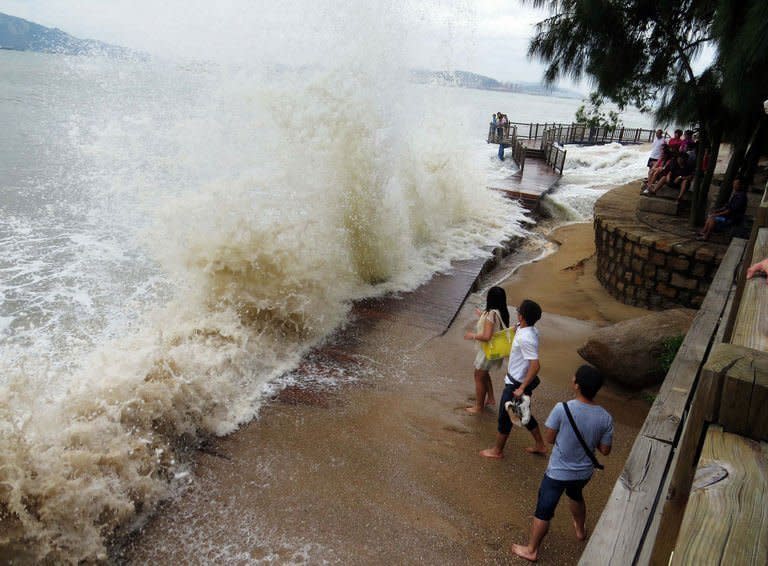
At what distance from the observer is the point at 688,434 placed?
157cm

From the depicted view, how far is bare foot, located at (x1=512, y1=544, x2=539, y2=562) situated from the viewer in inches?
118

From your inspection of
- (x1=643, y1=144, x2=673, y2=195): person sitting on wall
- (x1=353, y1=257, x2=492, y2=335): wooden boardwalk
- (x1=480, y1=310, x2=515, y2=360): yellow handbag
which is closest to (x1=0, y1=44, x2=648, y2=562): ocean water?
(x1=353, y1=257, x2=492, y2=335): wooden boardwalk

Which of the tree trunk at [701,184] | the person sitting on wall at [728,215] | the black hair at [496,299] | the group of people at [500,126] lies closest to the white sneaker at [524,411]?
the black hair at [496,299]

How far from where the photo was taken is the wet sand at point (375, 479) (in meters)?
3.03

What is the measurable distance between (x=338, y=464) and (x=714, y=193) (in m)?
10.4

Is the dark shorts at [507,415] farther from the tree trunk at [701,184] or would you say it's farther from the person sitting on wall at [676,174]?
the person sitting on wall at [676,174]

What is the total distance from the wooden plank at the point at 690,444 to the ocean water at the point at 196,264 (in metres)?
2.81

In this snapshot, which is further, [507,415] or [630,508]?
[507,415]

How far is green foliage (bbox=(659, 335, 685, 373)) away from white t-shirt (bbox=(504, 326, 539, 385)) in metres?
1.95

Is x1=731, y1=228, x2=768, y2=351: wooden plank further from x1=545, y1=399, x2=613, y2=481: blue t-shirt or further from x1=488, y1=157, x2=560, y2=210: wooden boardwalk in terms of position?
x1=488, y1=157, x2=560, y2=210: wooden boardwalk

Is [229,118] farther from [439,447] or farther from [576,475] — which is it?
[576,475]

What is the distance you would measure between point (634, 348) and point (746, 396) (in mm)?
4134

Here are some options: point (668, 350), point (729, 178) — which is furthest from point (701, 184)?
point (668, 350)

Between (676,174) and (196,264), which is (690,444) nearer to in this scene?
(196,264)
